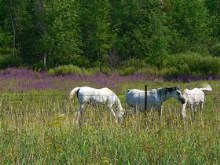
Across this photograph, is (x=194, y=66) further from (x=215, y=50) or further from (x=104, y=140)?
(x=104, y=140)

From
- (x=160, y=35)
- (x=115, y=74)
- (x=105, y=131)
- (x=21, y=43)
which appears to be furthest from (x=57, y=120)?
(x=21, y=43)

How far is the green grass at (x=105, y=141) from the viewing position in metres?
8.05

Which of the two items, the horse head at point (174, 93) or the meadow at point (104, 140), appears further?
the horse head at point (174, 93)

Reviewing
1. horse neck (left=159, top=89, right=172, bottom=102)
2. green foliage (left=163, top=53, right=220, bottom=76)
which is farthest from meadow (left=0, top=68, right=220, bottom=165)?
green foliage (left=163, top=53, right=220, bottom=76)

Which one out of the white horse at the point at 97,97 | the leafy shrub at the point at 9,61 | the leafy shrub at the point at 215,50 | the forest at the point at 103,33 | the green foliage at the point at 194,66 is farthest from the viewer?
the leafy shrub at the point at 9,61

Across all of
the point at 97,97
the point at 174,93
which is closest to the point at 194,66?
the point at 174,93

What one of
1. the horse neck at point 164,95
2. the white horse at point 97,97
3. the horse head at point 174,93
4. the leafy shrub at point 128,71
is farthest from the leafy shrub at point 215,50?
the white horse at point 97,97

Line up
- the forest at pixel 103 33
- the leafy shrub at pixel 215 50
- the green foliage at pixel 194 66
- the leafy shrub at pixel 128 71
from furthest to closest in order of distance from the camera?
the leafy shrub at pixel 215 50, the forest at pixel 103 33, the leafy shrub at pixel 128 71, the green foliage at pixel 194 66

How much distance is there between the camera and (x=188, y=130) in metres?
10.2

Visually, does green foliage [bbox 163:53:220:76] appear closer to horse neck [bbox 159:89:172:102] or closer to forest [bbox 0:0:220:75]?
Answer: forest [bbox 0:0:220:75]

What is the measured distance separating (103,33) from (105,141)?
32.6m

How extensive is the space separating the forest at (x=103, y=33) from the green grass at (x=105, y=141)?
24458mm

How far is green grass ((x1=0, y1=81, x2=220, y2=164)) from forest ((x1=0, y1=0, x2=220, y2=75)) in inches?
963

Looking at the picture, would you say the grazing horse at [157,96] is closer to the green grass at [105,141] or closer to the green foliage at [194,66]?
the green grass at [105,141]
